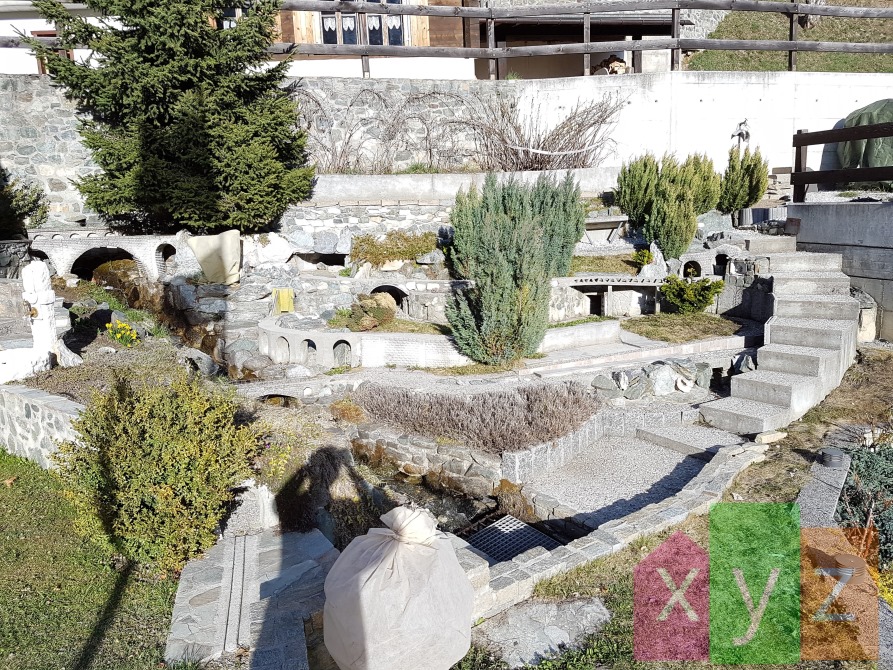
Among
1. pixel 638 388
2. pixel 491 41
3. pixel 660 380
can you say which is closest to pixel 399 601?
pixel 638 388

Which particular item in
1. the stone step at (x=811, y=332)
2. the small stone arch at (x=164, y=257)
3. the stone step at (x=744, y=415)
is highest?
the small stone arch at (x=164, y=257)

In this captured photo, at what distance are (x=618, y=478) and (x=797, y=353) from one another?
309cm

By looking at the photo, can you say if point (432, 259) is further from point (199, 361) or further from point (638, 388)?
point (638, 388)

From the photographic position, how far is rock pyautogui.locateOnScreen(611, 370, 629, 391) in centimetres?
862

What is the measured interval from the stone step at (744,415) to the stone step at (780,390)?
0.08m

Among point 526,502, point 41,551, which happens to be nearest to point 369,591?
point 526,502

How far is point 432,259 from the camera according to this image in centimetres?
1268

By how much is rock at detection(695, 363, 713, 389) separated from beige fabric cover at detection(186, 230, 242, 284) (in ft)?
27.4

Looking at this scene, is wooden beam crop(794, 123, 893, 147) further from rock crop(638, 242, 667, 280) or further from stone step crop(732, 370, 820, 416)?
stone step crop(732, 370, 820, 416)

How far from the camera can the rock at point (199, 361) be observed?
1030 centimetres

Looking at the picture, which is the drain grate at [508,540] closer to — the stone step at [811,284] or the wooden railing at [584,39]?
the stone step at [811,284]

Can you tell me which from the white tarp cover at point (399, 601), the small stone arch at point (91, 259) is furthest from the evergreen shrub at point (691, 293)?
the small stone arch at point (91, 259)

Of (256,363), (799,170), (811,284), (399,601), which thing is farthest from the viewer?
(799,170)

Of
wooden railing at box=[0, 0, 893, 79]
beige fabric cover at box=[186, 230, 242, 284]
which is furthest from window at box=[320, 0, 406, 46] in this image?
beige fabric cover at box=[186, 230, 242, 284]
